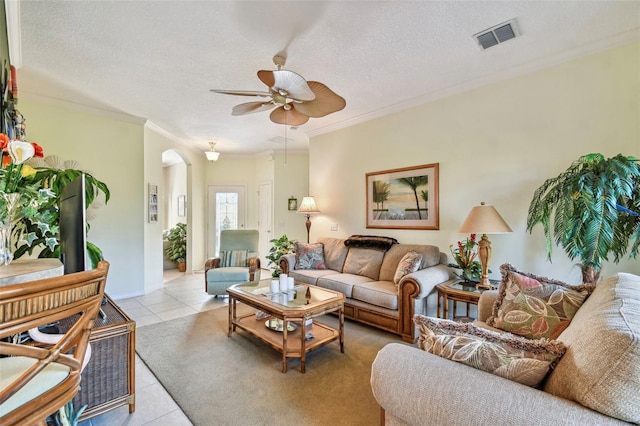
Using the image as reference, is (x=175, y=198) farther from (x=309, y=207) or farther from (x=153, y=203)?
(x=309, y=207)

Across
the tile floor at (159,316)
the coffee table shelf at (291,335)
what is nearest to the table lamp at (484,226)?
the coffee table shelf at (291,335)

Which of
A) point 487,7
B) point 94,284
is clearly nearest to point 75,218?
point 94,284

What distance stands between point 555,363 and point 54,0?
3.48 metres

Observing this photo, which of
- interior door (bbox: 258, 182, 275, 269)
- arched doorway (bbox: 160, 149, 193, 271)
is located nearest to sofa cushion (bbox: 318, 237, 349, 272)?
interior door (bbox: 258, 182, 275, 269)

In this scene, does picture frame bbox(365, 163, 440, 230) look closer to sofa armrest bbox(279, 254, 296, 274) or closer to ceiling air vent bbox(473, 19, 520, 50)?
sofa armrest bbox(279, 254, 296, 274)

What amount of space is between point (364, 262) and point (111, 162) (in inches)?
156

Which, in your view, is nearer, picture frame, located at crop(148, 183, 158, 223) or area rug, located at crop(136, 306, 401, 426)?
area rug, located at crop(136, 306, 401, 426)

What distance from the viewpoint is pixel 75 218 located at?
1.62 metres

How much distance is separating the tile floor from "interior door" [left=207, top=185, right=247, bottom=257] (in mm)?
874

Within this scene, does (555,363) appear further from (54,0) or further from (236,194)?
(236,194)

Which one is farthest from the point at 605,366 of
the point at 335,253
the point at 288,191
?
the point at 288,191

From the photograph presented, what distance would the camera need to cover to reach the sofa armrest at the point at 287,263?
3.99 metres

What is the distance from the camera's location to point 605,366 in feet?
2.57

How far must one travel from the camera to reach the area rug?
1.79 meters
